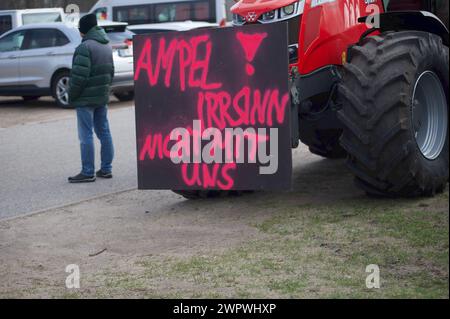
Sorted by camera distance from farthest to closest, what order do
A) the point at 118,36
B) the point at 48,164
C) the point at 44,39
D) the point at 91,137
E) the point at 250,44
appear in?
the point at 118,36
the point at 44,39
the point at 48,164
the point at 91,137
the point at 250,44

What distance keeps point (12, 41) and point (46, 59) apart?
1006 millimetres

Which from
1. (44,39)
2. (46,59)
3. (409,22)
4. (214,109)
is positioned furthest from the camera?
(44,39)

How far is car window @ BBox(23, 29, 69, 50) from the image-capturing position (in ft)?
62.5

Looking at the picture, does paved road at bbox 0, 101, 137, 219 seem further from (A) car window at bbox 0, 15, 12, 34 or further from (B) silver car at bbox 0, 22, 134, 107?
(A) car window at bbox 0, 15, 12, 34

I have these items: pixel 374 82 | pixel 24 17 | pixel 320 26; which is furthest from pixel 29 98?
pixel 374 82

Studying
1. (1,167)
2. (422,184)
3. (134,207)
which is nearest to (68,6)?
(1,167)

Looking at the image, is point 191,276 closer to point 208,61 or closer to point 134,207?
point 208,61

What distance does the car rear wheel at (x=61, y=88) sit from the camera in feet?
61.5

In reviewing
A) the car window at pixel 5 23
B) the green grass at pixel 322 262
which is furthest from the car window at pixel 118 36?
the green grass at pixel 322 262

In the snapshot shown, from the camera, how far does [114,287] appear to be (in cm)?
608

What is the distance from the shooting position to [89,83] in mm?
10422

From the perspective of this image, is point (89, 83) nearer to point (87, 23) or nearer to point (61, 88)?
point (87, 23)
